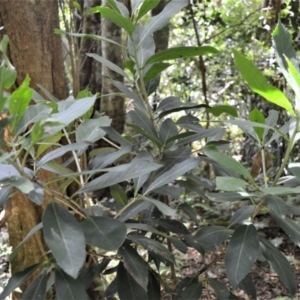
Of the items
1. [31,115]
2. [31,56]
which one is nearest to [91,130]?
[31,115]

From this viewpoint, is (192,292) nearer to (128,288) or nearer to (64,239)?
(128,288)

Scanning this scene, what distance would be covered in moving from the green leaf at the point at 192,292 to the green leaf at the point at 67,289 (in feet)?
1.09

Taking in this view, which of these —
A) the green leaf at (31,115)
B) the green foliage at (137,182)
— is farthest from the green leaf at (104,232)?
the green leaf at (31,115)

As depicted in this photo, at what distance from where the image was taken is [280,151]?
132 inches

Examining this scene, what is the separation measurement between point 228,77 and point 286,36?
3.03 metres

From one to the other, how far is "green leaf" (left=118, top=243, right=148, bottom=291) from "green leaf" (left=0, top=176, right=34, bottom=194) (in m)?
0.34

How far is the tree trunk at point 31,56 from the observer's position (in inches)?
57.6

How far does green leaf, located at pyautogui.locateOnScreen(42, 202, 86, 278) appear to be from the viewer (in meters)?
0.65

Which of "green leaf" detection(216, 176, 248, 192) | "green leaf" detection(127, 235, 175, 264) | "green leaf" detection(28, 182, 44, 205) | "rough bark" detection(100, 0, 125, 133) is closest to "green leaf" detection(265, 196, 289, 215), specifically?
"green leaf" detection(216, 176, 248, 192)

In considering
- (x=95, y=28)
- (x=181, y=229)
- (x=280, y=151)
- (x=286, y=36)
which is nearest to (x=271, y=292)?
(x=280, y=151)

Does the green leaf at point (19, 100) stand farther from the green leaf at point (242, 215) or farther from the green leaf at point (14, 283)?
the green leaf at point (242, 215)

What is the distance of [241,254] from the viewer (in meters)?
0.88

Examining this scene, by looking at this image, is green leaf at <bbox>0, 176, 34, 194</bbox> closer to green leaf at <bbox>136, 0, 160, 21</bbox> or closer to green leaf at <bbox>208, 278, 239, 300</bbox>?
green leaf at <bbox>136, 0, 160, 21</bbox>

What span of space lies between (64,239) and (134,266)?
0.24 metres
